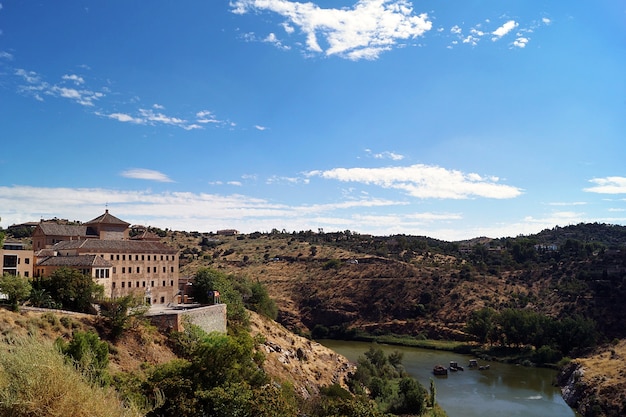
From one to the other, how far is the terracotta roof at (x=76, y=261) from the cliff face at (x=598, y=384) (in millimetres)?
46195

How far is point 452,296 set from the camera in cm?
9281

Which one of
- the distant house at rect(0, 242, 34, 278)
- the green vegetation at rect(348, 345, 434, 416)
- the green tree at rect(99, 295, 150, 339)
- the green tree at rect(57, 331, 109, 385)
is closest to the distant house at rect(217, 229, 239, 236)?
the green vegetation at rect(348, 345, 434, 416)

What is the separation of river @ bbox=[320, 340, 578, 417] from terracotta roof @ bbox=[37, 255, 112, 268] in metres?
33.3

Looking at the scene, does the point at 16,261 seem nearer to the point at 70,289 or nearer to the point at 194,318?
the point at 70,289

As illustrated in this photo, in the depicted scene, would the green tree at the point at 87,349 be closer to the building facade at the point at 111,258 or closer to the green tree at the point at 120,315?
the green tree at the point at 120,315

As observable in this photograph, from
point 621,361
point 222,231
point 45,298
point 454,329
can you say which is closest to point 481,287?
point 454,329

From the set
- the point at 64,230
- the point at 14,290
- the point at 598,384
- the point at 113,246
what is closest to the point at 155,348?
the point at 14,290

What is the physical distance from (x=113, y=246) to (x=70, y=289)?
37.1 feet

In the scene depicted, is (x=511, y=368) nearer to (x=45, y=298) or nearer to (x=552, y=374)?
(x=552, y=374)

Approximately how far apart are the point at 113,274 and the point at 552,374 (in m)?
54.5

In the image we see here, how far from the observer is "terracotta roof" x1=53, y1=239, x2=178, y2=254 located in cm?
4259

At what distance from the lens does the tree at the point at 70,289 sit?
34.0m

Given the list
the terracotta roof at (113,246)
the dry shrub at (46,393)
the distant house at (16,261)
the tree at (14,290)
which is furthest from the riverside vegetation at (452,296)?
the dry shrub at (46,393)

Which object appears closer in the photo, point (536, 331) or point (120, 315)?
point (120, 315)
